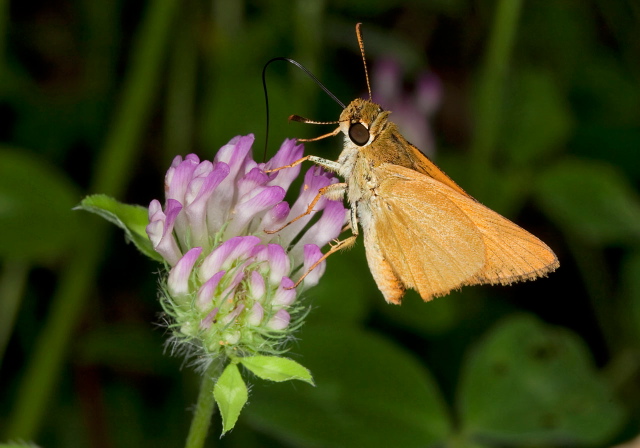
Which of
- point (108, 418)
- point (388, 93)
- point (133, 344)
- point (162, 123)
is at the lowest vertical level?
point (108, 418)

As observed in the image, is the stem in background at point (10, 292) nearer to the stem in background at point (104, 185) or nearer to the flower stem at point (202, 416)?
the stem in background at point (104, 185)

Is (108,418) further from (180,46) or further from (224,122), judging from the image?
(180,46)

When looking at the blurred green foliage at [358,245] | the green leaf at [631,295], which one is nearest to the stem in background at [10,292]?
the blurred green foliage at [358,245]

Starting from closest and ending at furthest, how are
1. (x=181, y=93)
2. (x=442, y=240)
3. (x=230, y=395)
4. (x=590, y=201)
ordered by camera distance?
A: (x=230, y=395) → (x=442, y=240) → (x=590, y=201) → (x=181, y=93)

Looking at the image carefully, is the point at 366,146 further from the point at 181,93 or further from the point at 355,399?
the point at 181,93

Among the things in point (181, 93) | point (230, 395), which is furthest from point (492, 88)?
point (230, 395)

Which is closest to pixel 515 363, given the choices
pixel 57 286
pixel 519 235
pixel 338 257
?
pixel 338 257
